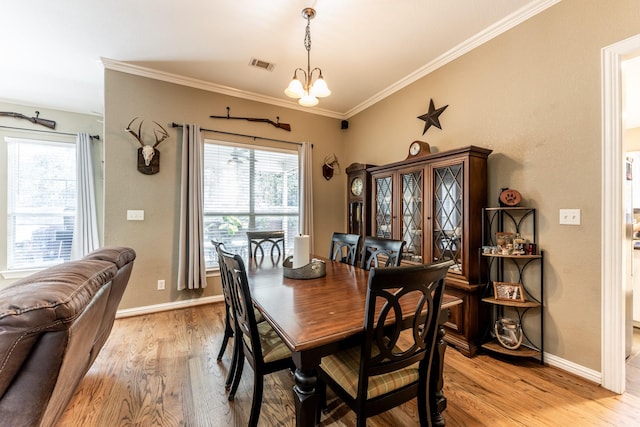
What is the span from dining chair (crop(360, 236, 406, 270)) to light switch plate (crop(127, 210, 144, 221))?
2.64m

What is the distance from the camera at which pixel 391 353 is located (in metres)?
1.17

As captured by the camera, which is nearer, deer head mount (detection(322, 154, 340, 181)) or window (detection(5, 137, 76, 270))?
window (detection(5, 137, 76, 270))

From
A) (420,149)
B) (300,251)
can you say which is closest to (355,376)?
(300,251)

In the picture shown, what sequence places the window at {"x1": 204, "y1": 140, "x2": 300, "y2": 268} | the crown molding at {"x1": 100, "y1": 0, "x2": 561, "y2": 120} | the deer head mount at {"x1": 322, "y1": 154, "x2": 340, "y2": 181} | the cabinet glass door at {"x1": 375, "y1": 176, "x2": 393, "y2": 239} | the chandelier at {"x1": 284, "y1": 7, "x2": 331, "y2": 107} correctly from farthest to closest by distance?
the deer head mount at {"x1": 322, "y1": 154, "x2": 340, "y2": 181} → the window at {"x1": 204, "y1": 140, "x2": 300, "y2": 268} → the cabinet glass door at {"x1": 375, "y1": 176, "x2": 393, "y2": 239} → the crown molding at {"x1": 100, "y1": 0, "x2": 561, "y2": 120} → the chandelier at {"x1": 284, "y1": 7, "x2": 331, "y2": 107}

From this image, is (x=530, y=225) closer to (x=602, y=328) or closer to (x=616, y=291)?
(x=616, y=291)

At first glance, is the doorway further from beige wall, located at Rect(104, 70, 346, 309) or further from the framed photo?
beige wall, located at Rect(104, 70, 346, 309)

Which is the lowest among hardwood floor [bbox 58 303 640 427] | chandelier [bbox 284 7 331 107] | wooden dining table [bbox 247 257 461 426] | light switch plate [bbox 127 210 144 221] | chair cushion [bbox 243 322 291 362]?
hardwood floor [bbox 58 303 640 427]

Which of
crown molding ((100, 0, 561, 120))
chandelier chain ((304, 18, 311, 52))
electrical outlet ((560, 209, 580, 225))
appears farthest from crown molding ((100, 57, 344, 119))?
electrical outlet ((560, 209, 580, 225))

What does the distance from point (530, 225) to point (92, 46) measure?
4394mm

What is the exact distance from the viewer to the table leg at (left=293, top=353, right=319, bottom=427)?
1.09 meters

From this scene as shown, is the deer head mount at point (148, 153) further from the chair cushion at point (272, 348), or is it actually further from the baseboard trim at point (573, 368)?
the baseboard trim at point (573, 368)

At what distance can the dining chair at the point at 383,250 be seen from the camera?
6.79 ft

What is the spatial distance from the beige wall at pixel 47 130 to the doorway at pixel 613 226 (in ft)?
19.3

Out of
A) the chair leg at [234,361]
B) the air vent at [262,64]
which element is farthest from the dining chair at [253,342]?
the air vent at [262,64]
